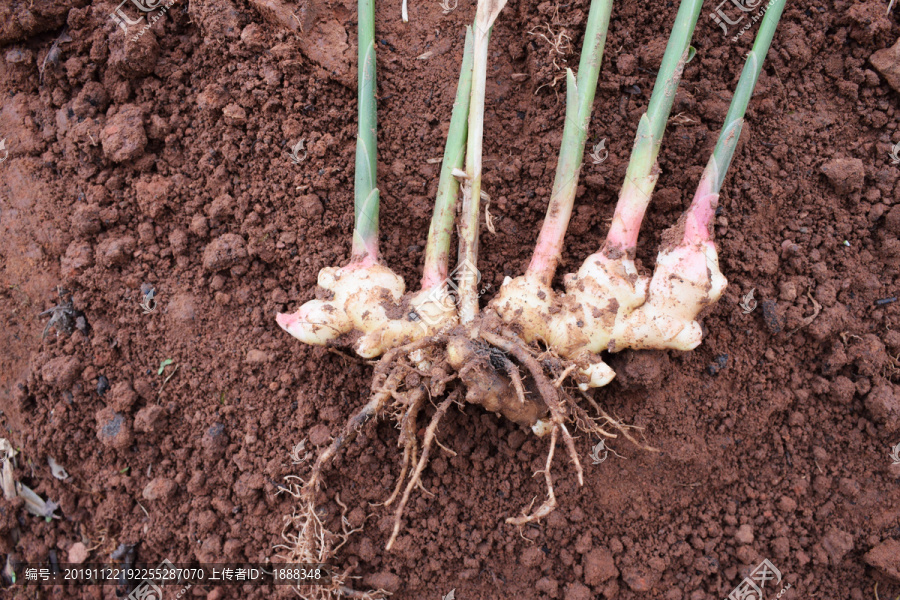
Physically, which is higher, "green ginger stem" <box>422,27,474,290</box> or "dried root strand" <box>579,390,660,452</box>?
"green ginger stem" <box>422,27,474,290</box>

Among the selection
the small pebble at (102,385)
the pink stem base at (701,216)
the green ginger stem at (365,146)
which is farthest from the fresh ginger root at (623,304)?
the small pebble at (102,385)

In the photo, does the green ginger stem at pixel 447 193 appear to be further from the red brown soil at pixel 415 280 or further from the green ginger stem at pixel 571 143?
the green ginger stem at pixel 571 143

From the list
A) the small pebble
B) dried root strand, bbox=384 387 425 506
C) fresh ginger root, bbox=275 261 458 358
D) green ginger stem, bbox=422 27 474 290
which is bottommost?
the small pebble

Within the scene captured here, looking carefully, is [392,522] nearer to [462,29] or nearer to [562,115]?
[562,115]

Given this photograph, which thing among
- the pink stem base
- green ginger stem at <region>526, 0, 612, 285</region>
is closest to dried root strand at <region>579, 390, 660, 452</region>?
green ginger stem at <region>526, 0, 612, 285</region>

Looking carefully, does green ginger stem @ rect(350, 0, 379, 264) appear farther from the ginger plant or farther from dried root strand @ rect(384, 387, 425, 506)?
dried root strand @ rect(384, 387, 425, 506)

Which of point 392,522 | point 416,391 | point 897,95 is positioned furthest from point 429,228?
point 897,95
